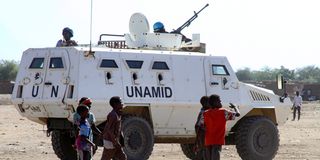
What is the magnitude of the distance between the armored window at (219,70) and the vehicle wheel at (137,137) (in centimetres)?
213

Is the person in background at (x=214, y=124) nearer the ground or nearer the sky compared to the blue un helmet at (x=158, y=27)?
nearer the ground

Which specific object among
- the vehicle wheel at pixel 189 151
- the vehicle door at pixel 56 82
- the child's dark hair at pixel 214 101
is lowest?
the vehicle wheel at pixel 189 151

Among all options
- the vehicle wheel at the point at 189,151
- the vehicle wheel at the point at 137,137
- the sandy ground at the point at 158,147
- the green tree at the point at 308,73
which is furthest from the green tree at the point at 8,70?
the vehicle wheel at the point at 137,137

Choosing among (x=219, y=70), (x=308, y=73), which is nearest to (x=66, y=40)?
(x=219, y=70)

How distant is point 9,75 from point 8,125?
69401 mm

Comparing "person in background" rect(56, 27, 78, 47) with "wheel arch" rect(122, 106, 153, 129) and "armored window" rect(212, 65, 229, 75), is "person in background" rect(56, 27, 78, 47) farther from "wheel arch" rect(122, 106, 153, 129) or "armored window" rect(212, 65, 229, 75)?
"armored window" rect(212, 65, 229, 75)

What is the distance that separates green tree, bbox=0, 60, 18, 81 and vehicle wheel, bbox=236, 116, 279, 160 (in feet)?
274

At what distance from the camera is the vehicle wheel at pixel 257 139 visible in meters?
17.8

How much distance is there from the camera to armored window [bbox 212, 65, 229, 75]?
17.9 meters

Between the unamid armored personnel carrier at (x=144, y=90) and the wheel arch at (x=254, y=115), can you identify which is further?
the wheel arch at (x=254, y=115)

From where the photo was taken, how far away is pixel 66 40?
17.1 m

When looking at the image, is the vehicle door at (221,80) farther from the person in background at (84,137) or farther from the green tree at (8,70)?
the green tree at (8,70)

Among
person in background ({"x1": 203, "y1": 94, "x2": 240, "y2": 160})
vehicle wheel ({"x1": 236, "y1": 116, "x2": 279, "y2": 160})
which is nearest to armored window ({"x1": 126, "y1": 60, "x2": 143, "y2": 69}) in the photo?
vehicle wheel ({"x1": 236, "y1": 116, "x2": 279, "y2": 160})

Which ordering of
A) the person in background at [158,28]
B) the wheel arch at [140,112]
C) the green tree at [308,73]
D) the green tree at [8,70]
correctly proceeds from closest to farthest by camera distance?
the wheel arch at [140,112] → the person in background at [158,28] → the green tree at [8,70] → the green tree at [308,73]
